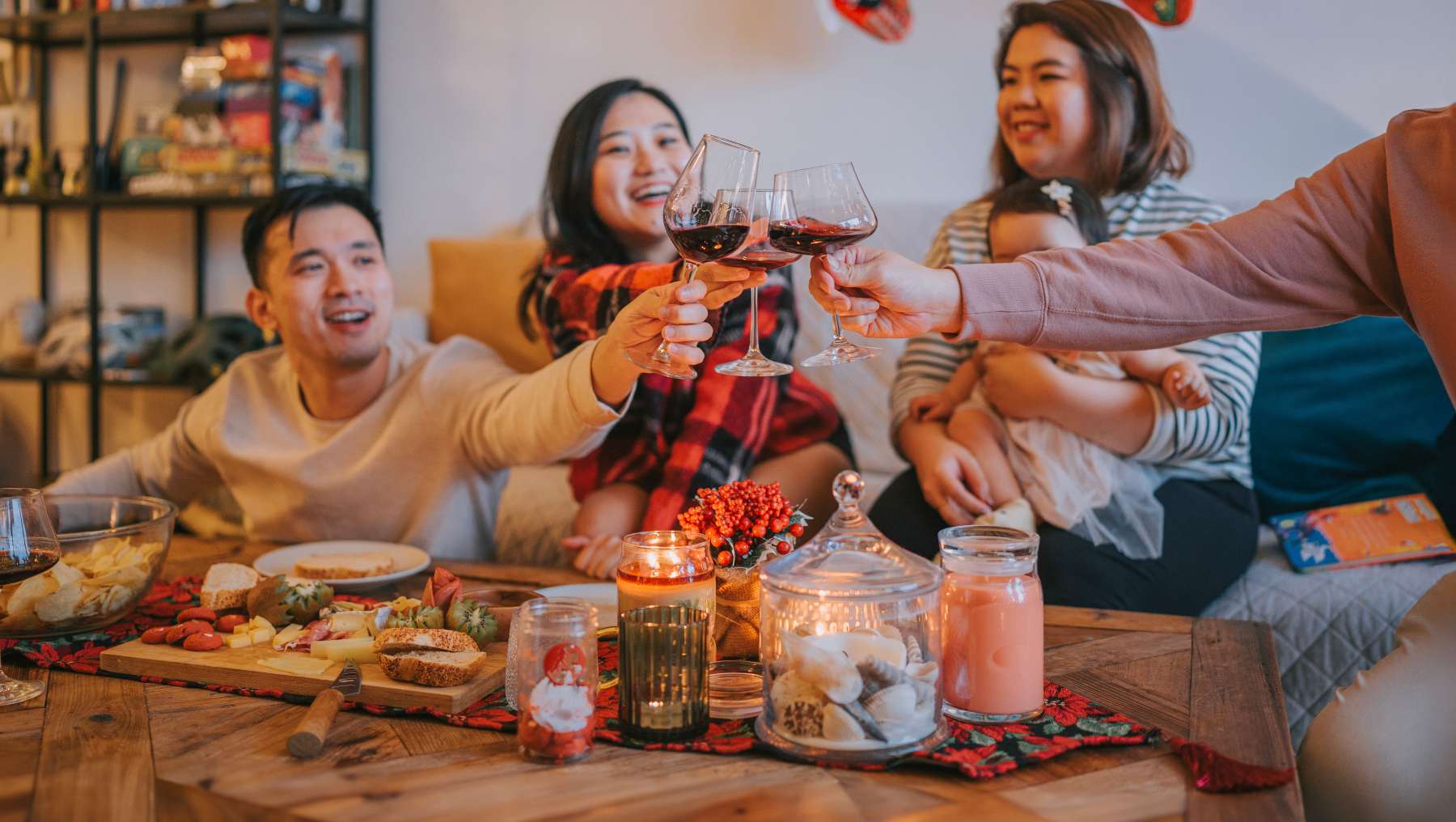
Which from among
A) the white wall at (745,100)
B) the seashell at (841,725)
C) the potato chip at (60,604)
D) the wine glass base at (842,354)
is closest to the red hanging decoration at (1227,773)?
the seashell at (841,725)

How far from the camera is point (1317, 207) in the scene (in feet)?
4.17

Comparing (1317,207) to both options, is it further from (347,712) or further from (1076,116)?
(347,712)

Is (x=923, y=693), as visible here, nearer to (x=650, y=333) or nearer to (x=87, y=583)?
(x=650, y=333)

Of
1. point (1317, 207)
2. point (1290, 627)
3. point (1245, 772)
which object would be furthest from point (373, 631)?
point (1290, 627)

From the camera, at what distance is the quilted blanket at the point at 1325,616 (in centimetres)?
181

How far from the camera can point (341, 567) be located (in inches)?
57.9

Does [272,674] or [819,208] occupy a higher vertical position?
[819,208]

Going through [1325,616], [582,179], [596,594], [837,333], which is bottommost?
[1325,616]

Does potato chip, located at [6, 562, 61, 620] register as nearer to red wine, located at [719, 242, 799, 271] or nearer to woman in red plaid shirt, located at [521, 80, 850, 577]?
red wine, located at [719, 242, 799, 271]

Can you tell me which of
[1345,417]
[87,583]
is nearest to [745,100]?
[1345,417]

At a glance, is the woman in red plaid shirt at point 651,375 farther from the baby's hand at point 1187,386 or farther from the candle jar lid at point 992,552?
the candle jar lid at point 992,552

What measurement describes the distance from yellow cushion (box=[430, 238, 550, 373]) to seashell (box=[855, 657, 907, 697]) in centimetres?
209

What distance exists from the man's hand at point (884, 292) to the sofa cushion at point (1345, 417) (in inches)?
48.8

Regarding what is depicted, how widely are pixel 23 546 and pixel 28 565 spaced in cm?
2
